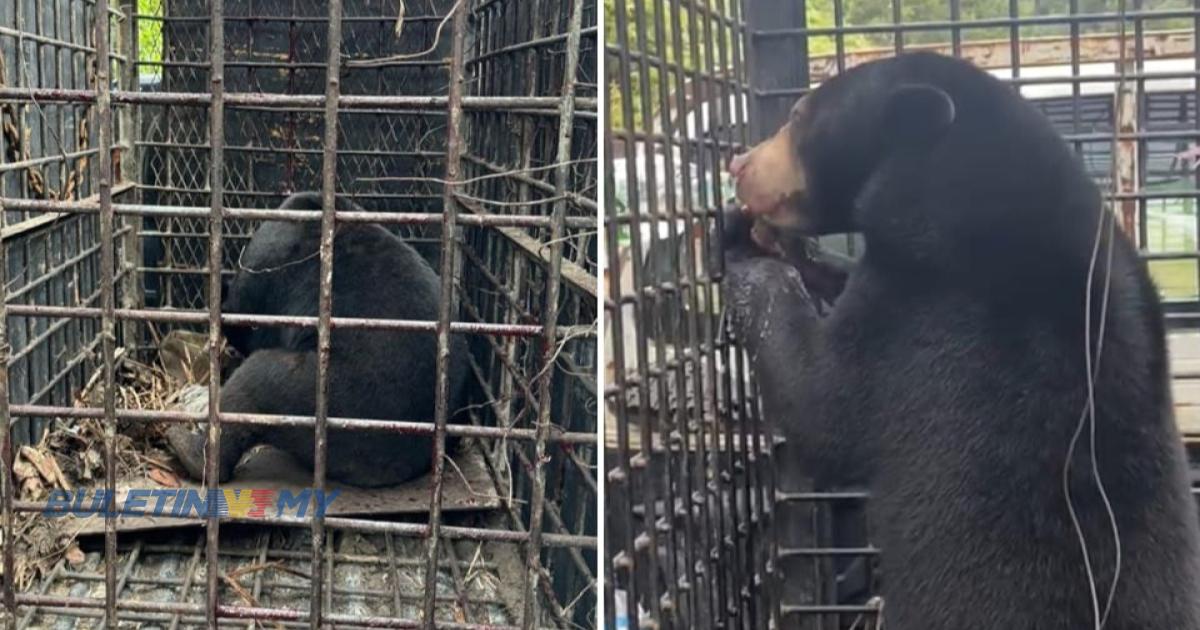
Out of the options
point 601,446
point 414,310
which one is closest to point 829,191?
point 601,446

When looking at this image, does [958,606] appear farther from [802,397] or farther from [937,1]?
[937,1]

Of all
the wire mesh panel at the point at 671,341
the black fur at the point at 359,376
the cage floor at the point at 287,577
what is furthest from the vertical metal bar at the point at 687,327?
the black fur at the point at 359,376

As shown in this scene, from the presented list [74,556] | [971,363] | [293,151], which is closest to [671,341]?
[971,363]

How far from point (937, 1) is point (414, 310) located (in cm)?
261

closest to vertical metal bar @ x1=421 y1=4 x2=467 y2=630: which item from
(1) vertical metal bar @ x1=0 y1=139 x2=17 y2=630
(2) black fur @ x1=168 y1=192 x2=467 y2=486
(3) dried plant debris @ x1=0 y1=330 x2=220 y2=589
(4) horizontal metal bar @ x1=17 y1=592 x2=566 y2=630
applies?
(4) horizontal metal bar @ x1=17 y1=592 x2=566 y2=630

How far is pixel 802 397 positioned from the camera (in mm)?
3289

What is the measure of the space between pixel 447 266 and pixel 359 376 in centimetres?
237

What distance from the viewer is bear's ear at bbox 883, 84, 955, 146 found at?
126 inches

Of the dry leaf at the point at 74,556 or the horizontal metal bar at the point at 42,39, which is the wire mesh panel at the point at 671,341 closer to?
the dry leaf at the point at 74,556

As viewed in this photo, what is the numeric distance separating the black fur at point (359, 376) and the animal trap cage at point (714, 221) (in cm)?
162

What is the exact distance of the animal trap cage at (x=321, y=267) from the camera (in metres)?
3.06

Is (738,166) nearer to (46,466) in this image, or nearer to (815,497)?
(815,497)

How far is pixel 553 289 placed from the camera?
9.83ft

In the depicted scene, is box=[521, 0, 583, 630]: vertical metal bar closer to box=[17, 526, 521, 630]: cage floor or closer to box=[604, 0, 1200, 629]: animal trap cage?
box=[604, 0, 1200, 629]: animal trap cage
